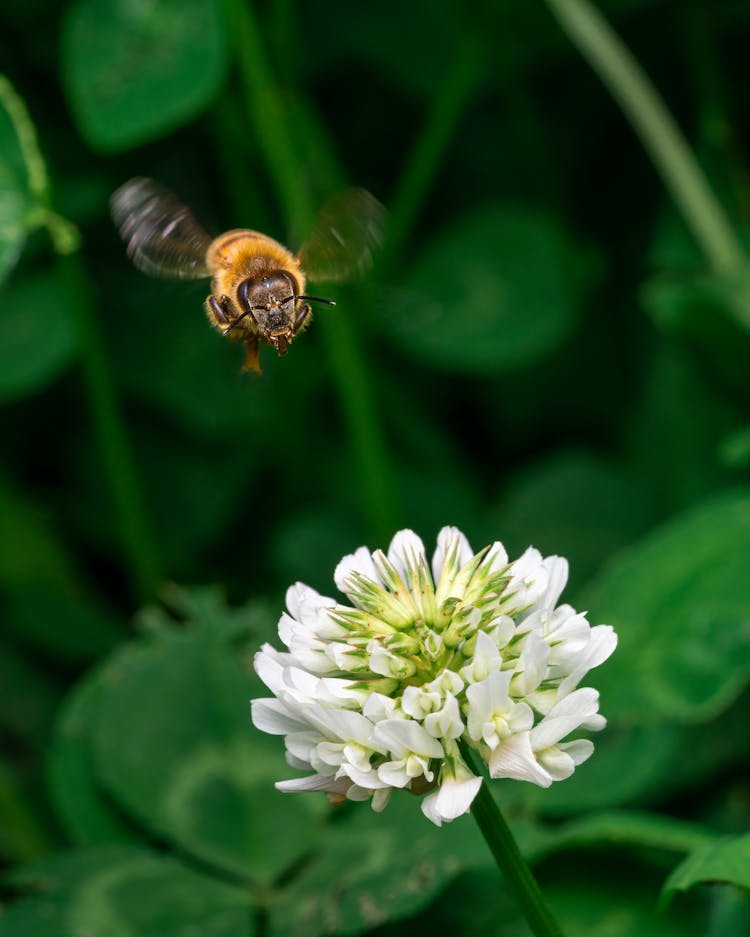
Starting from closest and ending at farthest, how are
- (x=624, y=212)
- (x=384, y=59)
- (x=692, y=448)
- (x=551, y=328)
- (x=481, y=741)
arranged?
(x=481, y=741) < (x=692, y=448) < (x=551, y=328) < (x=384, y=59) < (x=624, y=212)

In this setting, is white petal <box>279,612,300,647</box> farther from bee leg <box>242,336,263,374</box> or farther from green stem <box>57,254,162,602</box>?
green stem <box>57,254,162,602</box>

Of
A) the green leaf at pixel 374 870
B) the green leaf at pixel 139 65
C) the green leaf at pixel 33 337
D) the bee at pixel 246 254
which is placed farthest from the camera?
the green leaf at pixel 33 337

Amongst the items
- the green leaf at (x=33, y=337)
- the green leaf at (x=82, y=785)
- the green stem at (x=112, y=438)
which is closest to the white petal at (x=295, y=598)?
A: the green leaf at (x=82, y=785)

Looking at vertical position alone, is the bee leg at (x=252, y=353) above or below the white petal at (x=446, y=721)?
above

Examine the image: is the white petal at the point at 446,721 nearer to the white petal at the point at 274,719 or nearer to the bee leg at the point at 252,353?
the white petal at the point at 274,719

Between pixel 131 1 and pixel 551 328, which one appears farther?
pixel 551 328

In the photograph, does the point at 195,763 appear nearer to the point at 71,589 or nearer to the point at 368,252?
the point at 368,252

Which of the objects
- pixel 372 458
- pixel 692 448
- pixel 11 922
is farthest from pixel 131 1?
pixel 11 922
